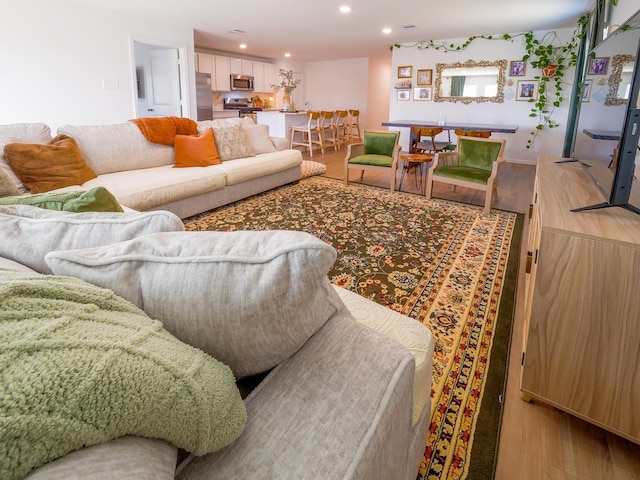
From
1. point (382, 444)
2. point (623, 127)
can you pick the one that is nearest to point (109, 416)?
point (382, 444)

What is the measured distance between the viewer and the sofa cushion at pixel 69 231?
86 cm

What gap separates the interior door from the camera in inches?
260

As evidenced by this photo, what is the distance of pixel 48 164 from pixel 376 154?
3559mm

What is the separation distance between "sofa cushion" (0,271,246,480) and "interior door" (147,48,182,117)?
22.8 ft

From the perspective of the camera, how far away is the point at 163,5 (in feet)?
16.7

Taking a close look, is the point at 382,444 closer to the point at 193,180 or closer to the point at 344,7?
the point at 193,180

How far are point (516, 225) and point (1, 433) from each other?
12.7 feet

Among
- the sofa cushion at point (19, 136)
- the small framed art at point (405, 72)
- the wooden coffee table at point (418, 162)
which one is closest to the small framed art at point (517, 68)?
the small framed art at point (405, 72)

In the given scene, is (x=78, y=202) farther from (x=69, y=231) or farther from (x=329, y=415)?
(x=329, y=415)

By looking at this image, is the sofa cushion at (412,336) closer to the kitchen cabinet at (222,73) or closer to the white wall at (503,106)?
the white wall at (503,106)

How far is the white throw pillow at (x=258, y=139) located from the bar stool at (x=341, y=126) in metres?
3.70

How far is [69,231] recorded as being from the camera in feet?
2.88

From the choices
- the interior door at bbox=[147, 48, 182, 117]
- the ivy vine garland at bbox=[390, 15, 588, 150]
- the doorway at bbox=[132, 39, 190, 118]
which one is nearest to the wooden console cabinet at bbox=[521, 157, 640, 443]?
the doorway at bbox=[132, 39, 190, 118]

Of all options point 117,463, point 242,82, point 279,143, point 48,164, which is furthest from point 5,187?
point 242,82
